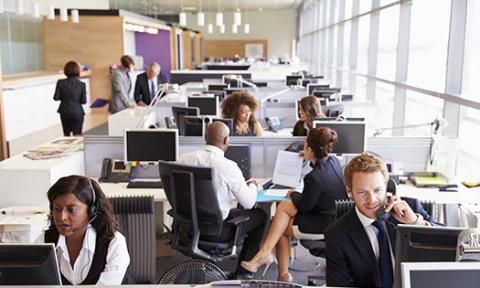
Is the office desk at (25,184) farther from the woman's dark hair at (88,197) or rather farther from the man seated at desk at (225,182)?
the woman's dark hair at (88,197)

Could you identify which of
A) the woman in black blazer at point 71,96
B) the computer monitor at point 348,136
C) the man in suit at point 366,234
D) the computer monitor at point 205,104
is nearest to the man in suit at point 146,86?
the woman in black blazer at point 71,96

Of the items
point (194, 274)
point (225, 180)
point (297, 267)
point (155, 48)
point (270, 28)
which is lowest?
point (297, 267)

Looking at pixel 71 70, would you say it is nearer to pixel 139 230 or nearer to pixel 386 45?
pixel 139 230

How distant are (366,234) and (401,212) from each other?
0.50 feet

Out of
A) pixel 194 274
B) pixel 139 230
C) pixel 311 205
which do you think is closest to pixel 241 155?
pixel 311 205

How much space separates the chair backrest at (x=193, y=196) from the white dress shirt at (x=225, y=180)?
7 cm

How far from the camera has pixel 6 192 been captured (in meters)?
3.45

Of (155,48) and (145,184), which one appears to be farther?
(155,48)

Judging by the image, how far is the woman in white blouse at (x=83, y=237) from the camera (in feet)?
6.82

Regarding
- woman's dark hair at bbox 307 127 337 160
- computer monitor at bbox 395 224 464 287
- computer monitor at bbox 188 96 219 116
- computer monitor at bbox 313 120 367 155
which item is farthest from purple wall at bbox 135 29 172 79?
computer monitor at bbox 395 224 464 287

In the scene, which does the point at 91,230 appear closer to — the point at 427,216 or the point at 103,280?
the point at 103,280

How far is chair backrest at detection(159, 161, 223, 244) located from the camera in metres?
3.06

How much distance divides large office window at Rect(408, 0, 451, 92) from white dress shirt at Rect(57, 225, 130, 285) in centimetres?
400

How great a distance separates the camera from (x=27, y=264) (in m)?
1.51
